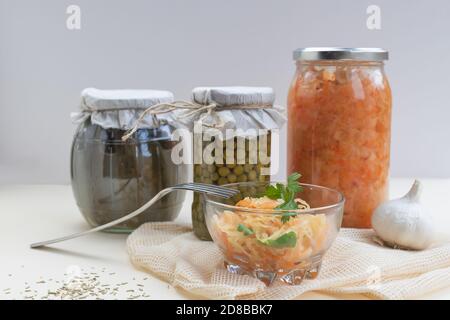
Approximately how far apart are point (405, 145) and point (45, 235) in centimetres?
100

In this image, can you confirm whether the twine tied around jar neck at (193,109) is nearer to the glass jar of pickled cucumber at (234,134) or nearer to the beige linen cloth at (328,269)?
the glass jar of pickled cucumber at (234,134)

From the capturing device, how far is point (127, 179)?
122 cm

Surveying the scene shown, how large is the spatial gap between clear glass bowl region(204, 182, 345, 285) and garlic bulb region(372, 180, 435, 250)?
0.53ft

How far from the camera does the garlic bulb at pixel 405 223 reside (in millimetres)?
1100

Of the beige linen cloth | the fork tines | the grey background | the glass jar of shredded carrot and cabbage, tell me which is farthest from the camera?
the grey background

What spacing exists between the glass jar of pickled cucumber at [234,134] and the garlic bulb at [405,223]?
0.21 meters

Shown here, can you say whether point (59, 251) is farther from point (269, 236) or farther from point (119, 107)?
point (269, 236)

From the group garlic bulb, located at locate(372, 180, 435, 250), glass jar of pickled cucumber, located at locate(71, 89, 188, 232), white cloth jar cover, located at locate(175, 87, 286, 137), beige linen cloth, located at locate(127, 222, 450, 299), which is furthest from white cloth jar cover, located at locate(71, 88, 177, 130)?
garlic bulb, located at locate(372, 180, 435, 250)

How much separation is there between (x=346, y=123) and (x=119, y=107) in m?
0.41

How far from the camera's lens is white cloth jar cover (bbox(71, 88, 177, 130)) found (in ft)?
3.92

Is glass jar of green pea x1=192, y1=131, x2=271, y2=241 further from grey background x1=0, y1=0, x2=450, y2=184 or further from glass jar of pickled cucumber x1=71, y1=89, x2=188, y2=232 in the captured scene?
grey background x1=0, y1=0, x2=450, y2=184

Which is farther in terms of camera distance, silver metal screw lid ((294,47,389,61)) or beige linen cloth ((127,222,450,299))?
silver metal screw lid ((294,47,389,61))

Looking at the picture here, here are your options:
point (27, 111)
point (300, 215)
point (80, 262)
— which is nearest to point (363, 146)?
point (300, 215)

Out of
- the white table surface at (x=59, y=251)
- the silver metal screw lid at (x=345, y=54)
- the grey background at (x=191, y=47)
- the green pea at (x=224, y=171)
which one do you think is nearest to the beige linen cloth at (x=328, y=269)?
the white table surface at (x=59, y=251)
